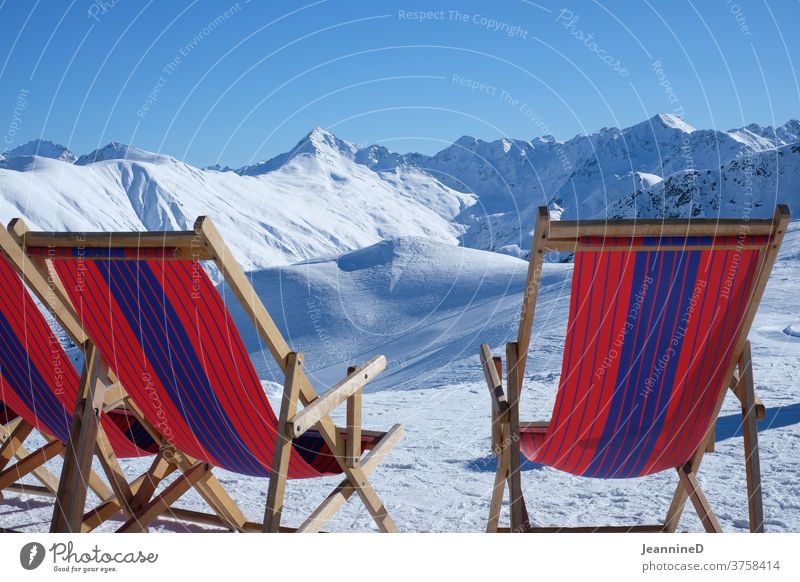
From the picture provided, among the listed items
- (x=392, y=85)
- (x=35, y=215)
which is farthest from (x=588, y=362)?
(x=35, y=215)

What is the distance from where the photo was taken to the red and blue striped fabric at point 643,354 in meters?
1.92

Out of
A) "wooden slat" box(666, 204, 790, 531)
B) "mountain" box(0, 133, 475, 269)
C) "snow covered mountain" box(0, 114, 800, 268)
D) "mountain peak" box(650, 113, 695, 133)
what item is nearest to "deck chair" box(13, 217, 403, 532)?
"wooden slat" box(666, 204, 790, 531)

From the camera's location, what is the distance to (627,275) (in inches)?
76.4

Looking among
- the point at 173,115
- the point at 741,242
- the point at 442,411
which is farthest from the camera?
the point at 442,411

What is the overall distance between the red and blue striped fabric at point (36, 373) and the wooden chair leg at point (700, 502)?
63.5 inches

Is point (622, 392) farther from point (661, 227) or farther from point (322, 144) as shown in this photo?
point (322, 144)

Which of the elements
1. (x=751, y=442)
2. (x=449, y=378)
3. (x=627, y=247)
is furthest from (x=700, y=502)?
(x=449, y=378)

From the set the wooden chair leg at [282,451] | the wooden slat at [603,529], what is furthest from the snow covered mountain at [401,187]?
the wooden chair leg at [282,451]

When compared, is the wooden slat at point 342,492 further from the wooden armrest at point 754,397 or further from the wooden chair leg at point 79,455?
the wooden armrest at point 754,397

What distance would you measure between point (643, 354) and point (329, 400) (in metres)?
0.80

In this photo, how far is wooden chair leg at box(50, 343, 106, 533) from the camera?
220 cm

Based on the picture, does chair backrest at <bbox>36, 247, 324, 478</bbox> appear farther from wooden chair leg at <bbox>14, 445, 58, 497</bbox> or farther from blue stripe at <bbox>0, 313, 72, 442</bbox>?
wooden chair leg at <bbox>14, 445, 58, 497</bbox>
